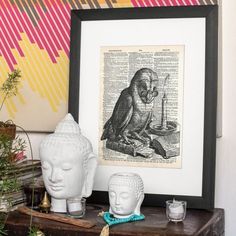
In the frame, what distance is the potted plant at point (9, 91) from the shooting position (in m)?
1.08

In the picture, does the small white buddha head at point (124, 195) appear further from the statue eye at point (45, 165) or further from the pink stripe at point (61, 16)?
the pink stripe at point (61, 16)

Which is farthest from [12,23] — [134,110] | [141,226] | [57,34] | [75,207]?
[141,226]

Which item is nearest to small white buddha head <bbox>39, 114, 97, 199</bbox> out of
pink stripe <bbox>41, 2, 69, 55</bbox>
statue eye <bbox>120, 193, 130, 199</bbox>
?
statue eye <bbox>120, 193, 130, 199</bbox>

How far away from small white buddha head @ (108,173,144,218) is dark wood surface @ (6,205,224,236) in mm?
30

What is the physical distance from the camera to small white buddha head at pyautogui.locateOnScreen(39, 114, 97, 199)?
1009mm

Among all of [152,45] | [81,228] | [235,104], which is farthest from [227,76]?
[81,228]

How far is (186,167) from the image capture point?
110 centimetres

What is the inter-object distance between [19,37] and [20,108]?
18 cm

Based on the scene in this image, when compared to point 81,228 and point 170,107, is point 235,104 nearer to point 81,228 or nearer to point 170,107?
point 170,107

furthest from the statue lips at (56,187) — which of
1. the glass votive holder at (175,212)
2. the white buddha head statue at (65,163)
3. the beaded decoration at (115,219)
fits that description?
the glass votive holder at (175,212)

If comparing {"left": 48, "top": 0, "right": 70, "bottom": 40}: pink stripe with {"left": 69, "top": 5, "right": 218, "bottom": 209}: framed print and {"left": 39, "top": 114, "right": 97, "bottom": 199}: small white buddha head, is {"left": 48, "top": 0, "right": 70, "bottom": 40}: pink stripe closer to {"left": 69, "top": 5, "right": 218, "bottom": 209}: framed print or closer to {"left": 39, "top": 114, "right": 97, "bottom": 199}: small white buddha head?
{"left": 69, "top": 5, "right": 218, "bottom": 209}: framed print

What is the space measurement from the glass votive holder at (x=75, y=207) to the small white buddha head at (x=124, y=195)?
67 mm

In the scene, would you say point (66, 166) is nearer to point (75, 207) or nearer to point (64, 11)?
point (75, 207)

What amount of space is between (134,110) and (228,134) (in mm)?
226
